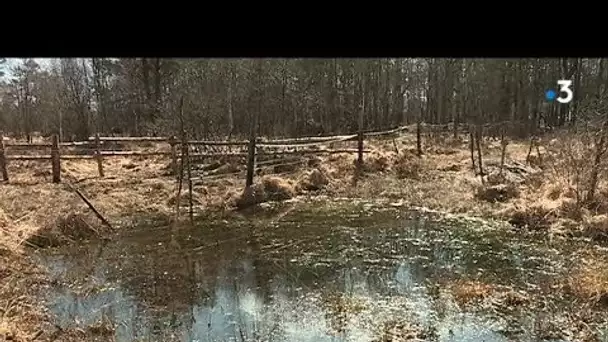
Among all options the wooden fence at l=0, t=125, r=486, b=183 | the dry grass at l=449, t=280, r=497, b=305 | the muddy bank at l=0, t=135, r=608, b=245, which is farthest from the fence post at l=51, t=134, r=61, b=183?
the dry grass at l=449, t=280, r=497, b=305

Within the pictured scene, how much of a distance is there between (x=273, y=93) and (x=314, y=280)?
49.9 feet

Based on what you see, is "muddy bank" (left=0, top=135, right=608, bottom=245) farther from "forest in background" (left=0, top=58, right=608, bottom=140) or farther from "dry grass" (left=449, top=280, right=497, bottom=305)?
"forest in background" (left=0, top=58, right=608, bottom=140)

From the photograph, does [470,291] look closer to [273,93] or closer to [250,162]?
[250,162]

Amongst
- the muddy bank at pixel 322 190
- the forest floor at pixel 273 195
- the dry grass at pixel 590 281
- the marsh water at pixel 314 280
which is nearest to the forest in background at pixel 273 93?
the muddy bank at pixel 322 190

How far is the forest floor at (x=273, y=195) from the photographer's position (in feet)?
22.9

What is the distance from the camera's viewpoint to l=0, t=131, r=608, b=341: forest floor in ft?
22.9

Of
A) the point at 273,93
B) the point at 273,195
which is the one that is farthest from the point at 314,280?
the point at 273,93

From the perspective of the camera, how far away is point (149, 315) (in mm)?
5746

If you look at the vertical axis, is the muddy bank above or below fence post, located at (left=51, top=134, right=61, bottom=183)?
below

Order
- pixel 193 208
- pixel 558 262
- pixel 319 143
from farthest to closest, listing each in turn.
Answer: pixel 319 143, pixel 193 208, pixel 558 262

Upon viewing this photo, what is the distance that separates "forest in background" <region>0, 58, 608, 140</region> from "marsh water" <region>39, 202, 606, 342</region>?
10360 mm
